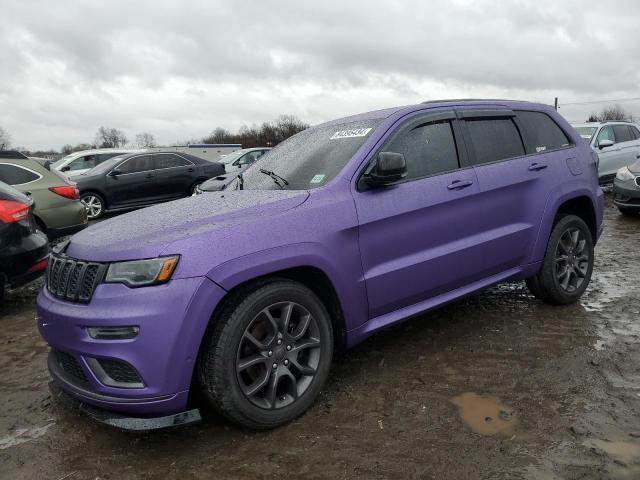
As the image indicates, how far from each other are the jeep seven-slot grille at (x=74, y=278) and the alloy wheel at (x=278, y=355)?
0.79 meters

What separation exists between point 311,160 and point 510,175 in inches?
59.9

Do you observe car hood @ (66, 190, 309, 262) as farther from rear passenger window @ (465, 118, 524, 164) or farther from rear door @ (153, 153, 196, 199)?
rear door @ (153, 153, 196, 199)

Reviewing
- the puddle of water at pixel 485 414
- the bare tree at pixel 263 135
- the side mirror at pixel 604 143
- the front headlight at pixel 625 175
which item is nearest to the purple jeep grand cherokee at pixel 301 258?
the puddle of water at pixel 485 414

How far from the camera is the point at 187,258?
2535mm

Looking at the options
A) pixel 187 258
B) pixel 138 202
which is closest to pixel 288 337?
pixel 187 258

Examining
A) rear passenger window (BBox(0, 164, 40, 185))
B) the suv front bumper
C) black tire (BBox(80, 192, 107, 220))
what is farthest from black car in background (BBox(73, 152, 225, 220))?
the suv front bumper

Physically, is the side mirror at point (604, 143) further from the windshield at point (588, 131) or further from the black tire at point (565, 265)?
the black tire at point (565, 265)

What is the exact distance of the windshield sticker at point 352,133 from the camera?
3.55 meters

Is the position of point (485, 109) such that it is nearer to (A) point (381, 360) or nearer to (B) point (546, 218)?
(B) point (546, 218)

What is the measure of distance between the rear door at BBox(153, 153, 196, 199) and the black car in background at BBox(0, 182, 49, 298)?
8127 millimetres

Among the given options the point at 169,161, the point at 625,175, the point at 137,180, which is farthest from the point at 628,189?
the point at 137,180

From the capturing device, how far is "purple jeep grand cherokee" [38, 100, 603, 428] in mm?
2520

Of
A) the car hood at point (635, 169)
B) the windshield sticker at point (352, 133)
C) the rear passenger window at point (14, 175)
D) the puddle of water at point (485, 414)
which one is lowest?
the puddle of water at point (485, 414)

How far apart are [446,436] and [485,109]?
2.55m
